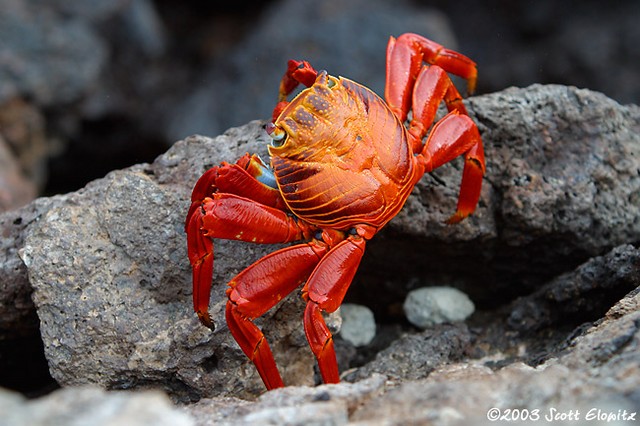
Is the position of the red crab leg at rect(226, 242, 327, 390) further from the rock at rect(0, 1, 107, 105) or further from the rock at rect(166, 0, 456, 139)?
the rock at rect(0, 1, 107, 105)

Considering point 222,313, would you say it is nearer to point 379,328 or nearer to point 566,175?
point 379,328

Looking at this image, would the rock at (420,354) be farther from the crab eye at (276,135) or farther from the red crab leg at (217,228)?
the crab eye at (276,135)

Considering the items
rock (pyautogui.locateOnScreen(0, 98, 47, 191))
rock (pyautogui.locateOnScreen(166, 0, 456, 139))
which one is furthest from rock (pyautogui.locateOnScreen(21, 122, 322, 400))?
rock (pyautogui.locateOnScreen(166, 0, 456, 139))

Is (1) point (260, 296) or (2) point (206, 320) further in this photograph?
(2) point (206, 320)

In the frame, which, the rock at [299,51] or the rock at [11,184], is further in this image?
the rock at [299,51]

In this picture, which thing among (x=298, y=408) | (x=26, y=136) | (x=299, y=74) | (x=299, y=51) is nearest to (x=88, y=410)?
(x=298, y=408)

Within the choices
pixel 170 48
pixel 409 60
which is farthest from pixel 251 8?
pixel 409 60

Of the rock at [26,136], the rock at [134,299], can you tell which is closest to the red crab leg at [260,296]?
the rock at [134,299]

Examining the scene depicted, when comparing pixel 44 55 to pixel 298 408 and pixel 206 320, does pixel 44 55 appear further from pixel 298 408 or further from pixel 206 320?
pixel 298 408
